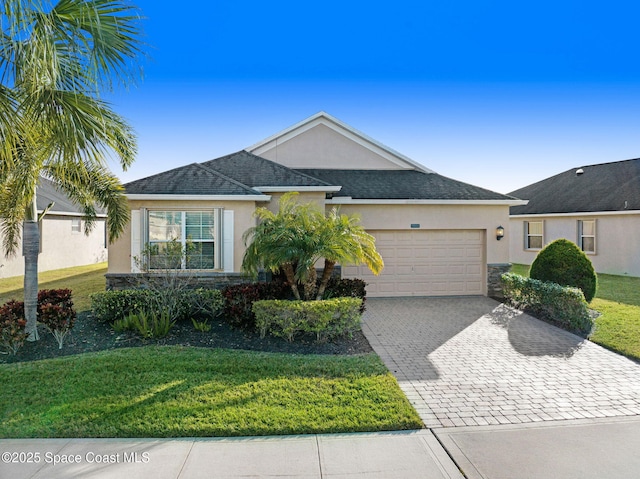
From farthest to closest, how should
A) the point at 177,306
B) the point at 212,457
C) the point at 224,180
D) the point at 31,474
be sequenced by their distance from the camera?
the point at 224,180
the point at 177,306
the point at 212,457
the point at 31,474

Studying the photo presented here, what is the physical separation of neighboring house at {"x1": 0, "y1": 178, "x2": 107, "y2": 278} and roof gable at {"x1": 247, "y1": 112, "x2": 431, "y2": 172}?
33.9 feet

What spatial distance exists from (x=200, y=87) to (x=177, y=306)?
28.1 feet

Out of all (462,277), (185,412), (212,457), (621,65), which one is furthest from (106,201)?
(621,65)

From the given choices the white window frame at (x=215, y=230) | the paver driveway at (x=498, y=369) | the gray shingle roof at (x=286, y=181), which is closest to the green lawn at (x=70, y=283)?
the white window frame at (x=215, y=230)

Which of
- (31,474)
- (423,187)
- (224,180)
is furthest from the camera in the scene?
(423,187)

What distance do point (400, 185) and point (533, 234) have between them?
11.5 m

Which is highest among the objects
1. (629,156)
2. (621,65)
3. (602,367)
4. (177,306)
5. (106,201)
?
(621,65)

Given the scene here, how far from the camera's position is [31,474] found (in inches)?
142

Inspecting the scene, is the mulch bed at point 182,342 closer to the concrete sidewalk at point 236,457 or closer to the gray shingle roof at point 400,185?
the concrete sidewalk at point 236,457

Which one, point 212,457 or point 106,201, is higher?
point 106,201

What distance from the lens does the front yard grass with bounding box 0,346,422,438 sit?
14.5 ft

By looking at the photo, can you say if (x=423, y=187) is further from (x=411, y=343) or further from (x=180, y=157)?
(x=180, y=157)

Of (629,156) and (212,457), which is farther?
(629,156)

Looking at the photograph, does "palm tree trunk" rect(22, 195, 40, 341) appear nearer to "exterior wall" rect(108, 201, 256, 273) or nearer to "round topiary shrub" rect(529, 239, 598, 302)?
"exterior wall" rect(108, 201, 256, 273)
